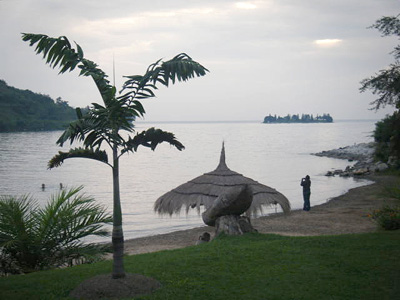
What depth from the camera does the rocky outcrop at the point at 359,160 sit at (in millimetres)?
43109

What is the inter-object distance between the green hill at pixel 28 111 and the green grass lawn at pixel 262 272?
353 ft

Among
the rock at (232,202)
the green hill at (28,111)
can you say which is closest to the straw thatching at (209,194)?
the rock at (232,202)

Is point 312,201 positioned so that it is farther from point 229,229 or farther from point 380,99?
point 229,229

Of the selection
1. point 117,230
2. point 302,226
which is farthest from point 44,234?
point 302,226

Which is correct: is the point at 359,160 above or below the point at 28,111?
below

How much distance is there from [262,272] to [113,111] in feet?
13.0

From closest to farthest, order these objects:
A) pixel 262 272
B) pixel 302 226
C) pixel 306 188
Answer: pixel 262 272 < pixel 302 226 < pixel 306 188

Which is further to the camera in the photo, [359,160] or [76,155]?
[359,160]

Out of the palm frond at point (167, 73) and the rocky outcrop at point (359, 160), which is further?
the rocky outcrop at point (359, 160)

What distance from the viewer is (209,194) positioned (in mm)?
13164

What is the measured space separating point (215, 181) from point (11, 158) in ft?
187

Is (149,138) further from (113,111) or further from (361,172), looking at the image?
(361,172)

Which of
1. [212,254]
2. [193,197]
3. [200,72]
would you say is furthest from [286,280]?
[193,197]

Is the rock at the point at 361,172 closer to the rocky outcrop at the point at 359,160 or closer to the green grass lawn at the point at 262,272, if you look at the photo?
the rocky outcrop at the point at 359,160
